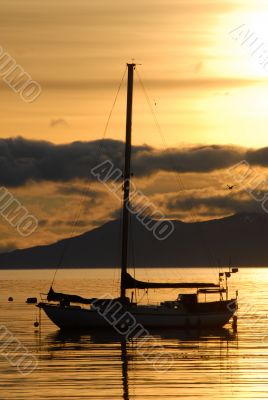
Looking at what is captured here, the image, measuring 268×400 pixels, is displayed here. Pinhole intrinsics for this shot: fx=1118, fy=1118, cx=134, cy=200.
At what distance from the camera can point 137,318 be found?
269ft

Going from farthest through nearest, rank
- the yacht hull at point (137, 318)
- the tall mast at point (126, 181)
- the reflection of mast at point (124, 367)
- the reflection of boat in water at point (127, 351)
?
the yacht hull at point (137, 318)
the tall mast at point (126, 181)
the reflection of boat in water at point (127, 351)
the reflection of mast at point (124, 367)

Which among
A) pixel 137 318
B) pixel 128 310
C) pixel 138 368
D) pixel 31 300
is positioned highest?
pixel 31 300

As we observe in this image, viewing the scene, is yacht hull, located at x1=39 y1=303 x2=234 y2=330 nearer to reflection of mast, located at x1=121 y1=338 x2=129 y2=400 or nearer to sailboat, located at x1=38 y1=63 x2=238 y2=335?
sailboat, located at x1=38 y1=63 x2=238 y2=335

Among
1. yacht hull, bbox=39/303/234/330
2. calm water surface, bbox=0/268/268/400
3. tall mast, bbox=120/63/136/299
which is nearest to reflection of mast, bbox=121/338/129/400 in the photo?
calm water surface, bbox=0/268/268/400

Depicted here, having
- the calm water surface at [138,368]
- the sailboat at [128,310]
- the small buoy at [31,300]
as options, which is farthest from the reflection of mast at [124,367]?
the small buoy at [31,300]

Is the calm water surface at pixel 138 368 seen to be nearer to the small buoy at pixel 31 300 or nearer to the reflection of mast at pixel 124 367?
the reflection of mast at pixel 124 367

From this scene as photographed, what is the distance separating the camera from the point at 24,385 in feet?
170

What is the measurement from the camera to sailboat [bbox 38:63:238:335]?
81244 millimetres

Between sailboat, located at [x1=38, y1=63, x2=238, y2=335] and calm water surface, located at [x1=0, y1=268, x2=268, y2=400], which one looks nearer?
calm water surface, located at [x1=0, y1=268, x2=268, y2=400]

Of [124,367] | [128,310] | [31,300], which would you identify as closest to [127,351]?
[124,367]

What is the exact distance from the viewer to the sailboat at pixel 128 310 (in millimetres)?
81244

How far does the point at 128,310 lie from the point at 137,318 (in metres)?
1.20

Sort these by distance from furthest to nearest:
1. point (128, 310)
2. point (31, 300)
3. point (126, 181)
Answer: point (31, 300) → point (126, 181) → point (128, 310)

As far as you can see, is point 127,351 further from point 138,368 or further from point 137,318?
point 137,318
